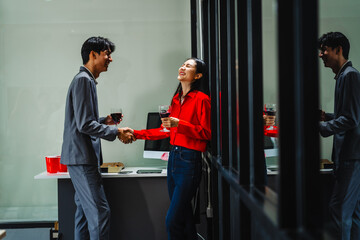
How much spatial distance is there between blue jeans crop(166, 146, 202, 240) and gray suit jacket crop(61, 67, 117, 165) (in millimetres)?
546

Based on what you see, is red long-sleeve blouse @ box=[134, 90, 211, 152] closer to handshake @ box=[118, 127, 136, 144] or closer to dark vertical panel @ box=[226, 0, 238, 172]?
handshake @ box=[118, 127, 136, 144]

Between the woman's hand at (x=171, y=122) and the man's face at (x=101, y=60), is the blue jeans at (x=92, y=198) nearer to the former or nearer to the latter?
the woman's hand at (x=171, y=122)

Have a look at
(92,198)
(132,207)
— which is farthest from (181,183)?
(132,207)

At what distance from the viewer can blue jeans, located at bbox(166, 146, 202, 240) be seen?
217cm

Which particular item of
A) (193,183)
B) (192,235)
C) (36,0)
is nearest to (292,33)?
(193,183)

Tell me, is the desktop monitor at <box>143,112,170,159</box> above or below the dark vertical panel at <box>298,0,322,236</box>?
below

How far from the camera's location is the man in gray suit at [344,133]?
181 centimetres

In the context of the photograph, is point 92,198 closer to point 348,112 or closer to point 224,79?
point 224,79

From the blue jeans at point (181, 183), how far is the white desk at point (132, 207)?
65 centimetres

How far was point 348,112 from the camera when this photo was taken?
181cm

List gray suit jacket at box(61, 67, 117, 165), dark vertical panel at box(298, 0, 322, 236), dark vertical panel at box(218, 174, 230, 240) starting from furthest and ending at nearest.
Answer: gray suit jacket at box(61, 67, 117, 165) < dark vertical panel at box(218, 174, 230, 240) < dark vertical panel at box(298, 0, 322, 236)

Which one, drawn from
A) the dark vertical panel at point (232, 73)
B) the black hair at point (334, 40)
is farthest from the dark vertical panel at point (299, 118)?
the black hair at point (334, 40)

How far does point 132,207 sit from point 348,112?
187 centimetres

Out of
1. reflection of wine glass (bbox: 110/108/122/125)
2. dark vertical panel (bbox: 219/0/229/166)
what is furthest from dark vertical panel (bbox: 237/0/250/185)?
reflection of wine glass (bbox: 110/108/122/125)
